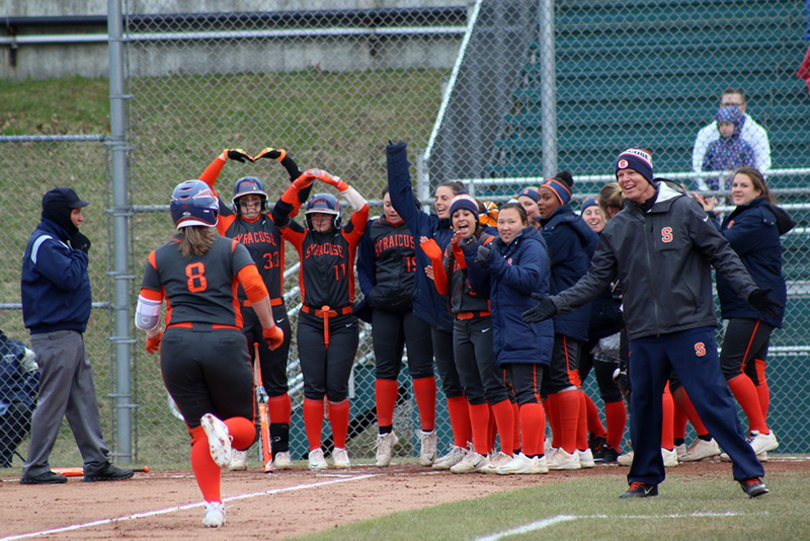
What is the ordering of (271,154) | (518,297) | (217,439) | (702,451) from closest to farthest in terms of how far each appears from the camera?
1. (217,439)
2. (518,297)
3. (702,451)
4. (271,154)

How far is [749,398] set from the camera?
6680 millimetres

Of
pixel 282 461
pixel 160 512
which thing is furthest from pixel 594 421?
pixel 160 512

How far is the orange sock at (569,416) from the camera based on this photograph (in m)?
6.52

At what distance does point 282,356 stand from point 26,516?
8.45 feet

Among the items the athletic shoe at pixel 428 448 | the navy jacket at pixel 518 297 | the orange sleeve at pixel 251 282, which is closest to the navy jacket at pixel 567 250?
the navy jacket at pixel 518 297

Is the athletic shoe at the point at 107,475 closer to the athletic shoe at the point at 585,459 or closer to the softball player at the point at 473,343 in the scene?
the softball player at the point at 473,343

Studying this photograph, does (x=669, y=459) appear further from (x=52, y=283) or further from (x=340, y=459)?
(x=52, y=283)

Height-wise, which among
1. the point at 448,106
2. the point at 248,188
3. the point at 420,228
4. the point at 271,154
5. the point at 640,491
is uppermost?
the point at 448,106

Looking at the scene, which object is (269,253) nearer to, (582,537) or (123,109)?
(123,109)

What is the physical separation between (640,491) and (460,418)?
7.38ft

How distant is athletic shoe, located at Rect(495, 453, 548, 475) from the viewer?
6281 mm

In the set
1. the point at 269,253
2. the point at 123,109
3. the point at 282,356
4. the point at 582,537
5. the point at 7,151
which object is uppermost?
the point at 7,151

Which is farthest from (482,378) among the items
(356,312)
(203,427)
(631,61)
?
(631,61)

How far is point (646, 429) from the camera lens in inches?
198
